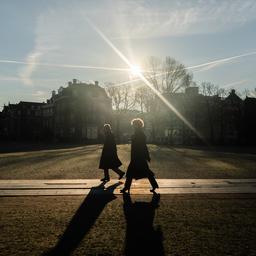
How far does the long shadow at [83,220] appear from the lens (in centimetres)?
471

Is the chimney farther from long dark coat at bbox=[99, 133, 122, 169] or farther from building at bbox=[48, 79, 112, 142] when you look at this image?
long dark coat at bbox=[99, 133, 122, 169]

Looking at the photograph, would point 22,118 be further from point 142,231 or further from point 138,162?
point 142,231

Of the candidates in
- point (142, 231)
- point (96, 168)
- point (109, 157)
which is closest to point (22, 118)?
point (96, 168)

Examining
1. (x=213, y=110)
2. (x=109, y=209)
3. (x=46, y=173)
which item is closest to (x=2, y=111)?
(x=213, y=110)

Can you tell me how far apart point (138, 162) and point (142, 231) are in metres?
3.59

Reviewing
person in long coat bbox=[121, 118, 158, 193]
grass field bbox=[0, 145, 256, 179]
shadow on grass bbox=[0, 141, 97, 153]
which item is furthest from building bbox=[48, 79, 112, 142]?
person in long coat bbox=[121, 118, 158, 193]

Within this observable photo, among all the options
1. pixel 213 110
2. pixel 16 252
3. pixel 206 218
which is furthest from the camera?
pixel 213 110

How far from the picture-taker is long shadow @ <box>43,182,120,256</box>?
4.71 m

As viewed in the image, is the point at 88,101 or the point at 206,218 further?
the point at 88,101

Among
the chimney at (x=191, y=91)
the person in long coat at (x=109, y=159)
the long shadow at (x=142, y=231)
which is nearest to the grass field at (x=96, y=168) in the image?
the person in long coat at (x=109, y=159)

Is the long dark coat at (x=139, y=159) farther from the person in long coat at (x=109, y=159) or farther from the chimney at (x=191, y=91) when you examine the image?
the chimney at (x=191, y=91)

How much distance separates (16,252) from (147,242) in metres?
1.67

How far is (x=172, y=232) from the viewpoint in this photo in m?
5.40

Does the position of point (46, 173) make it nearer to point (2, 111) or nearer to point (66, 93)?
point (66, 93)
